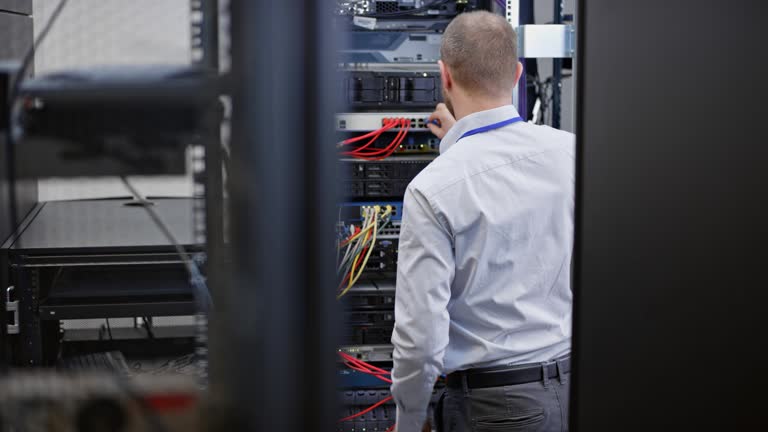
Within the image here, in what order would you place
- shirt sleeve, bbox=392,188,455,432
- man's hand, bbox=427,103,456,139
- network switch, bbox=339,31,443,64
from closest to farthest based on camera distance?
shirt sleeve, bbox=392,188,455,432 < man's hand, bbox=427,103,456,139 < network switch, bbox=339,31,443,64

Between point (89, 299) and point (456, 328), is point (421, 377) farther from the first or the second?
point (89, 299)

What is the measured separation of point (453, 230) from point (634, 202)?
2.65ft

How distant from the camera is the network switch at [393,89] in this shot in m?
1.98

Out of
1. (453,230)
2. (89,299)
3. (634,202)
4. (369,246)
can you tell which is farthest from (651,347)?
(369,246)

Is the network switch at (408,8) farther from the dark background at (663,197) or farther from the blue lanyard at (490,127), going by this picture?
the dark background at (663,197)

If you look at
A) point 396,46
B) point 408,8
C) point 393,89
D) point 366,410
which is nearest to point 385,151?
point 393,89

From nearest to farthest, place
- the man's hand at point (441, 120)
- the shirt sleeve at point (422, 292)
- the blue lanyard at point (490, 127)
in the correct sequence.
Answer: the shirt sleeve at point (422, 292) → the blue lanyard at point (490, 127) → the man's hand at point (441, 120)

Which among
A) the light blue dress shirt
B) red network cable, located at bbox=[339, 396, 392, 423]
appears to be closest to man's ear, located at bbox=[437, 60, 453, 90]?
the light blue dress shirt

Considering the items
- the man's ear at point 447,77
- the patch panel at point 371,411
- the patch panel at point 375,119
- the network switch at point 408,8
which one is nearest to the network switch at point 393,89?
the patch panel at point 375,119

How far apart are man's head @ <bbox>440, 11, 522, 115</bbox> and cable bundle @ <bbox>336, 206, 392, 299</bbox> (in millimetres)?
605

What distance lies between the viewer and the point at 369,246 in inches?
79.3

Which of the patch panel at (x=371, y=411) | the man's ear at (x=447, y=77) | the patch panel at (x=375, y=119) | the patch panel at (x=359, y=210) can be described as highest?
the man's ear at (x=447, y=77)

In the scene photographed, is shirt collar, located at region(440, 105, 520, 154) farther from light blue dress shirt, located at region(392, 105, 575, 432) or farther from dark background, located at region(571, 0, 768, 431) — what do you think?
dark background, located at region(571, 0, 768, 431)

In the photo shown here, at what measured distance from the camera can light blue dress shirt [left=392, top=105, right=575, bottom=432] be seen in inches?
51.9
